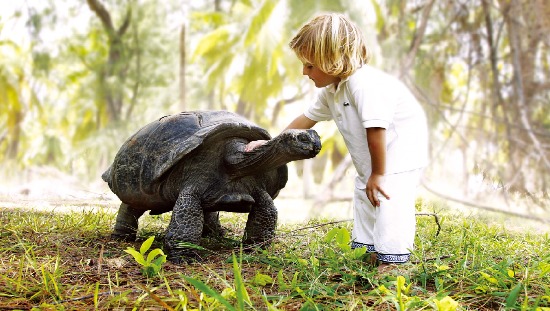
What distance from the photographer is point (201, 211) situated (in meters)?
2.37

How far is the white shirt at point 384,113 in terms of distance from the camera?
205 centimetres

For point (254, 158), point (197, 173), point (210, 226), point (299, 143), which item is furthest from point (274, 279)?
point (210, 226)

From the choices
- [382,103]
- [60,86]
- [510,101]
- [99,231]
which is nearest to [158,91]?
[60,86]

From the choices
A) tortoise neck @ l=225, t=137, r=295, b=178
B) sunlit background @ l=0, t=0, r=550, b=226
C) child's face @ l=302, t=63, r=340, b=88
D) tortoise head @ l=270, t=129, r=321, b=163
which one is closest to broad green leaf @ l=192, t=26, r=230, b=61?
sunlit background @ l=0, t=0, r=550, b=226

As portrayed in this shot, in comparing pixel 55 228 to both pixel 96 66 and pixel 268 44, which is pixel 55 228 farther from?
pixel 96 66

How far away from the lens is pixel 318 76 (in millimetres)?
2166

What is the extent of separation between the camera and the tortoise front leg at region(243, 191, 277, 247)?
2506mm

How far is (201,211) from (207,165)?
23 centimetres

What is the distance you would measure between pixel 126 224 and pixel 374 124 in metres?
1.53

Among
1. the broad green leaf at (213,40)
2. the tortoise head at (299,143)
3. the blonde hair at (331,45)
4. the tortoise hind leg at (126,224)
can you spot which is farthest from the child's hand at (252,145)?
the broad green leaf at (213,40)

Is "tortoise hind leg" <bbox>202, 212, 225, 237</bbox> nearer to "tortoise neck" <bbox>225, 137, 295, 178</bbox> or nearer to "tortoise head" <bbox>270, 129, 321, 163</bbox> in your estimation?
"tortoise neck" <bbox>225, 137, 295, 178</bbox>

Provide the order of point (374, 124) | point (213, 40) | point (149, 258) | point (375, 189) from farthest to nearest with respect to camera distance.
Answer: point (213, 40) → point (375, 189) → point (374, 124) → point (149, 258)

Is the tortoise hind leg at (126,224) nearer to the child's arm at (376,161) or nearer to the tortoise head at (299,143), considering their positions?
the tortoise head at (299,143)

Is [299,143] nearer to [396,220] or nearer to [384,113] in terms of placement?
[384,113]
